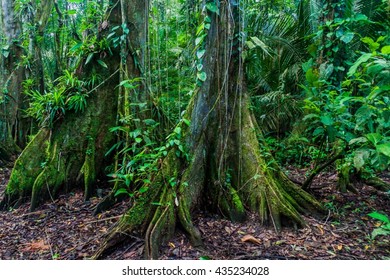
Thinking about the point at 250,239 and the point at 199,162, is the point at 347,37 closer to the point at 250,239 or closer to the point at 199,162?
the point at 199,162

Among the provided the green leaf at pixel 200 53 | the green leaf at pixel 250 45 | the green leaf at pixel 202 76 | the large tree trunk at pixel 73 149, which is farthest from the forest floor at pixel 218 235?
the green leaf at pixel 250 45

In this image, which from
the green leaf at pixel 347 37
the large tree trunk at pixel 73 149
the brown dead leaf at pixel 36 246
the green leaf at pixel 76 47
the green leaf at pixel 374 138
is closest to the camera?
the green leaf at pixel 374 138

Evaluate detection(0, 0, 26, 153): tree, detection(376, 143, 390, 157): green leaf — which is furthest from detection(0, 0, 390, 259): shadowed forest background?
detection(0, 0, 26, 153): tree

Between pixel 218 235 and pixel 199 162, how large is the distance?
0.78 m

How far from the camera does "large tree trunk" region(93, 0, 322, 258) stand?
3.00 m

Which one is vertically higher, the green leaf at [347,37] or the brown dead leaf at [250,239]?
the green leaf at [347,37]

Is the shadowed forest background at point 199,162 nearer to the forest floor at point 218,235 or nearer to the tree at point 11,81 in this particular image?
the forest floor at point 218,235

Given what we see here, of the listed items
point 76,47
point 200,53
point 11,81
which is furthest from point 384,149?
point 11,81

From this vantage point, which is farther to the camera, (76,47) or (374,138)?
(76,47)

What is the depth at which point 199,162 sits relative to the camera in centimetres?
328

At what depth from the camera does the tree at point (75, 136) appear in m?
3.96

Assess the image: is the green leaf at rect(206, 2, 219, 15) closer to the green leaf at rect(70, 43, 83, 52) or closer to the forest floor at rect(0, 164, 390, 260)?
the green leaf at rect(70, 43, 83, 52)
